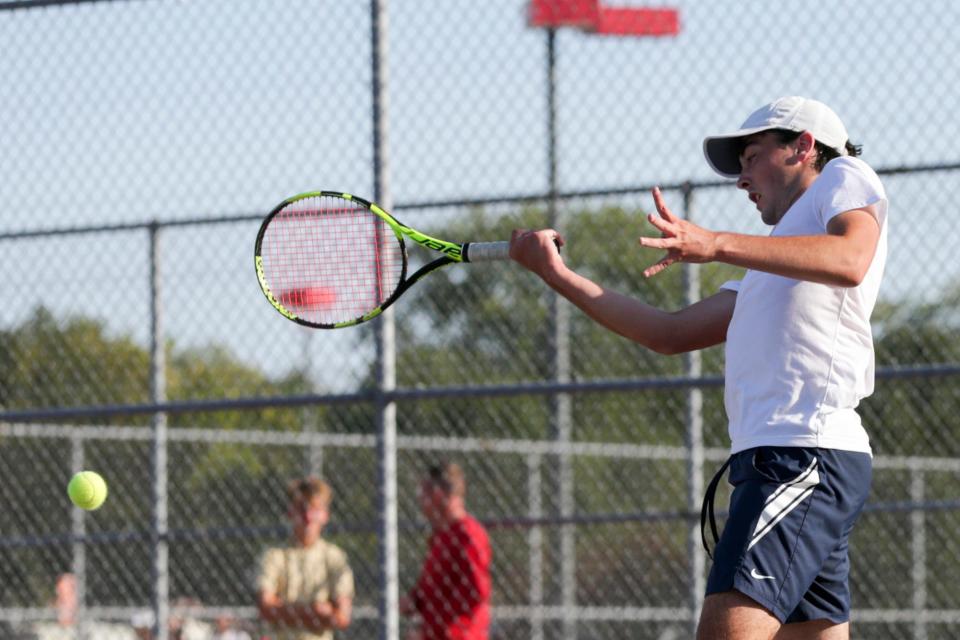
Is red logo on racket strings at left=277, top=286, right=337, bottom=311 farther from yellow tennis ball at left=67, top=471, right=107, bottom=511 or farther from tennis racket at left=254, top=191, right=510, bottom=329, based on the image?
yellow tennis ball at left=67, top=471, right=107, bottom=511

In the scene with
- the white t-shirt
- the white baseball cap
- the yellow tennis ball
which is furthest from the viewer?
the yellow tennis ball

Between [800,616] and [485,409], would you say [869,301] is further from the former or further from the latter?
[485,409]

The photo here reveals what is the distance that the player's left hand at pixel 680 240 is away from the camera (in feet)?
10.5

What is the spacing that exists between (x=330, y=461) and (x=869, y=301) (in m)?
8.04

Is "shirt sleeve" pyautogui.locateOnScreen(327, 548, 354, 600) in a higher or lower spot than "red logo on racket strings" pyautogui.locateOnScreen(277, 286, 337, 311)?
lower

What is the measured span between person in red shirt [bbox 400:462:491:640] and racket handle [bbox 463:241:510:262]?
2707 millimetres

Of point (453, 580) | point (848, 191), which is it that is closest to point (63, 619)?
point (453, 580)

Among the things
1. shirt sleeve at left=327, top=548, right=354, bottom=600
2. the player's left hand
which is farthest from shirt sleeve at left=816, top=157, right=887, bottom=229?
shirt sleeve at left=327, top=548, right=354, bottom=600

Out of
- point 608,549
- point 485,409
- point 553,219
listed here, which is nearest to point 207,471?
point 608,549

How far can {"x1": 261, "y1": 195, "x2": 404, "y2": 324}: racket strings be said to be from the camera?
4836 mm

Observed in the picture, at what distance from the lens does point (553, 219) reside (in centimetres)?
630

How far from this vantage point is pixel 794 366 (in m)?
3.59

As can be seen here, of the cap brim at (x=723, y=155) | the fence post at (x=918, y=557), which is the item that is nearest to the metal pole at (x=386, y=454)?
the cap brim at (x=723, y=155)

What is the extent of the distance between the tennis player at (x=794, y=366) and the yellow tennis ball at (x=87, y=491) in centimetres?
297
